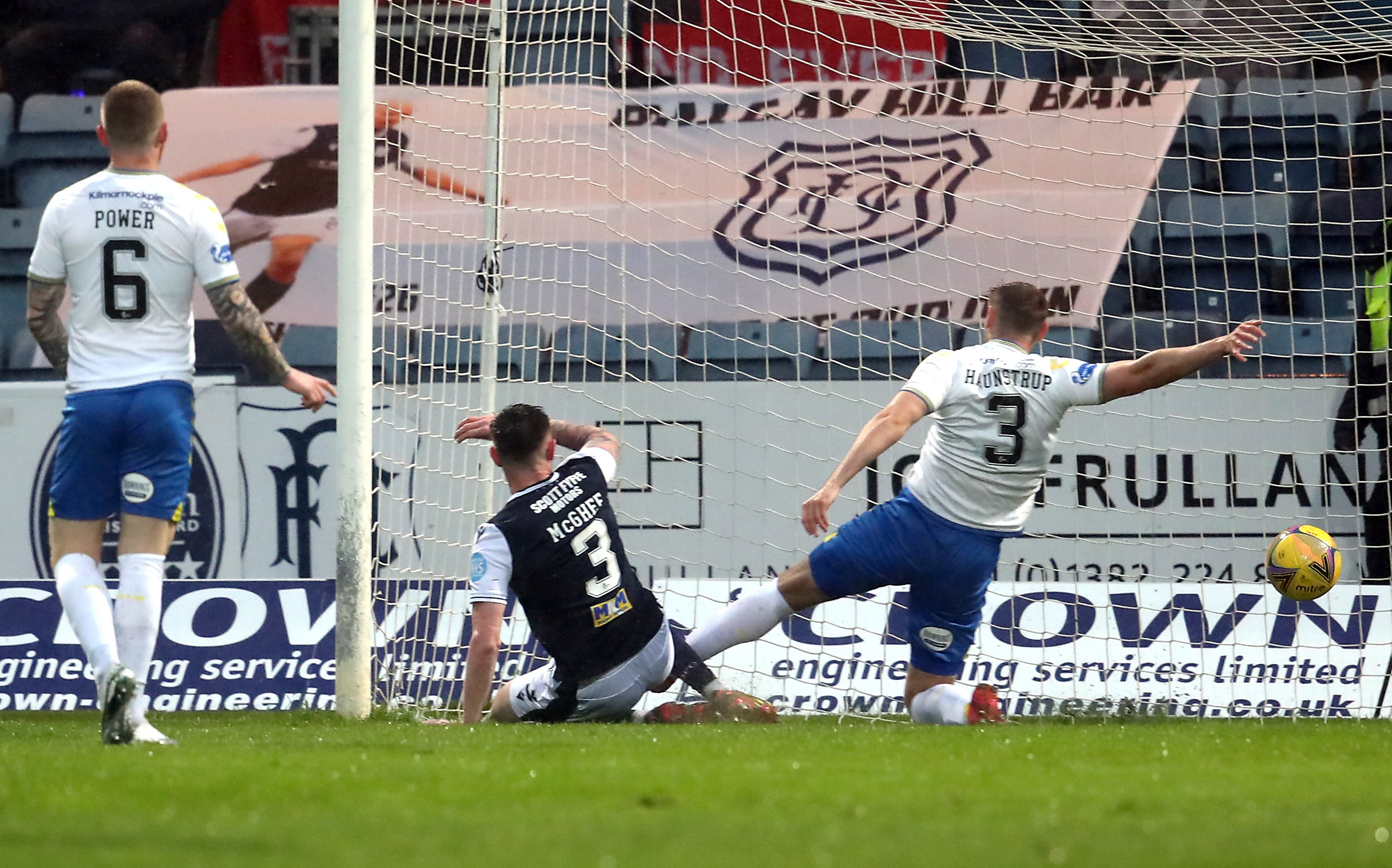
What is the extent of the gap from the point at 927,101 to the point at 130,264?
21.2 ft

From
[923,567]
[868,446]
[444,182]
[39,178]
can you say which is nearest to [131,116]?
[868,446]

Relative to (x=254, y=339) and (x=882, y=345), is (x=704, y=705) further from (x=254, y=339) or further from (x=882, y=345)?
(x=882, y=345)

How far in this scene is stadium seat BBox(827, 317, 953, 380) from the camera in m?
9.29

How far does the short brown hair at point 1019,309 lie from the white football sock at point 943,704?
1.31 metres

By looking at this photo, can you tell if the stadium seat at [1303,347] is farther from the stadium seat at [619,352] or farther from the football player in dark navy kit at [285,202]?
the football player in dark navy kit at [285,202]

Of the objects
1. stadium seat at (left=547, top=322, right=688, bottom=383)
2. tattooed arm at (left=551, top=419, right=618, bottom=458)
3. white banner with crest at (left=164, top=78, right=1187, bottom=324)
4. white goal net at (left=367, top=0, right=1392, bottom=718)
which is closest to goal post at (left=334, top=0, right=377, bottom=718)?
tattooed arm at (left=551, top=419, right=618, bottom=458)

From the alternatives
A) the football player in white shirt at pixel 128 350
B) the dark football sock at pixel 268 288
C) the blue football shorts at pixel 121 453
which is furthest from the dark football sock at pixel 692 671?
the dark football sock at pixel 268 288

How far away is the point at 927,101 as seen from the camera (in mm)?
9789

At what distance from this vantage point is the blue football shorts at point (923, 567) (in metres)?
5.43

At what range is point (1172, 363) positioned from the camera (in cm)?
524

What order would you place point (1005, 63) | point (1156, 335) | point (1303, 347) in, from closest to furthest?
point (1303, 347) → point (1156, 335) → point (1005, 63)

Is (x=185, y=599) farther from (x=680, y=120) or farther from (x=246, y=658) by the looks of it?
(x=680, y=120)

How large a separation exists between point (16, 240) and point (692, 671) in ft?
23.3

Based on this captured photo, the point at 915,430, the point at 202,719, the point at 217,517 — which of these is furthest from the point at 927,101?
the point at 202,719
